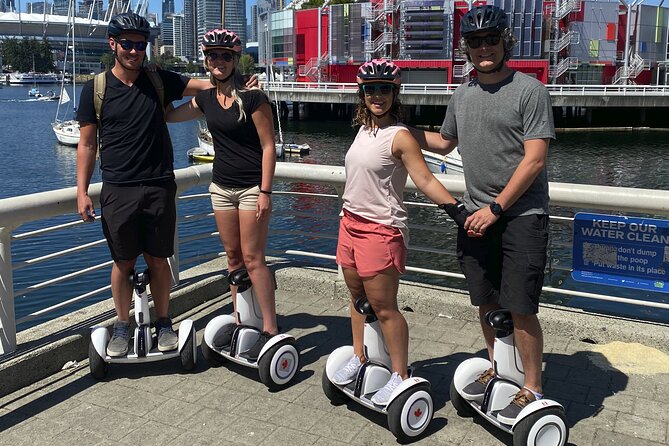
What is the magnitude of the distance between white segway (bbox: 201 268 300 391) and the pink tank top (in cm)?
103

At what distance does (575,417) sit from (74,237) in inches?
667

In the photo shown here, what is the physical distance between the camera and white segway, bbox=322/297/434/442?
3527mm

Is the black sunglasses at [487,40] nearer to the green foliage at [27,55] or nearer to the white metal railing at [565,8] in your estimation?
the white metal railing at [565,8]

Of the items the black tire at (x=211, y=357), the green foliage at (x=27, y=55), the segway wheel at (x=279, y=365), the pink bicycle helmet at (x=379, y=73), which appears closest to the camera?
the pink bicycle helmet at (x=379, y=73)

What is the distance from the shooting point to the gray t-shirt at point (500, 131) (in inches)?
131

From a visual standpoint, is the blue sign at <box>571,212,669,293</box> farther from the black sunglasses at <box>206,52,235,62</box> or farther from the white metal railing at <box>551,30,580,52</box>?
the white metal railing at <box>551,30,580,52</box>

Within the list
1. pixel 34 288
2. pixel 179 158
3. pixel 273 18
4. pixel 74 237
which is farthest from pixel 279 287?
pixel 273 18

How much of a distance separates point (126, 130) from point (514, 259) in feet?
7.71

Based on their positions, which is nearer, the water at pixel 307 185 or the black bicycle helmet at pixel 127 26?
the black bicycle helmet at pixel 127 26

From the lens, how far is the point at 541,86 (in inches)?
132

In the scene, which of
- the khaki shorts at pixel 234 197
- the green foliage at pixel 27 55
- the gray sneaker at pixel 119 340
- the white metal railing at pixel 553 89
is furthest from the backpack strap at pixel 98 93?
the green foliage at pixel 27 55

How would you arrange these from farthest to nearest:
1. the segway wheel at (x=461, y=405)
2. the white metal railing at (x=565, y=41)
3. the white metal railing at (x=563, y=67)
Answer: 1. the white metal railing at (x=563, y=67)
2. the white metal railing at (x=565, y=41)
3. the segway wheel at (x=461, y=405)

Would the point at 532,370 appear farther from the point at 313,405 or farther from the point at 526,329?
the point at 313,405

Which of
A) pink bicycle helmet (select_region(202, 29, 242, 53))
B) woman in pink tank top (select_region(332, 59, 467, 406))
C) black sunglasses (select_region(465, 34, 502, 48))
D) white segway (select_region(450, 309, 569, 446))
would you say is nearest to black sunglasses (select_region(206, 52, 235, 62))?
pink bicycle helmet (select_region(202, 29, 242, 53))
